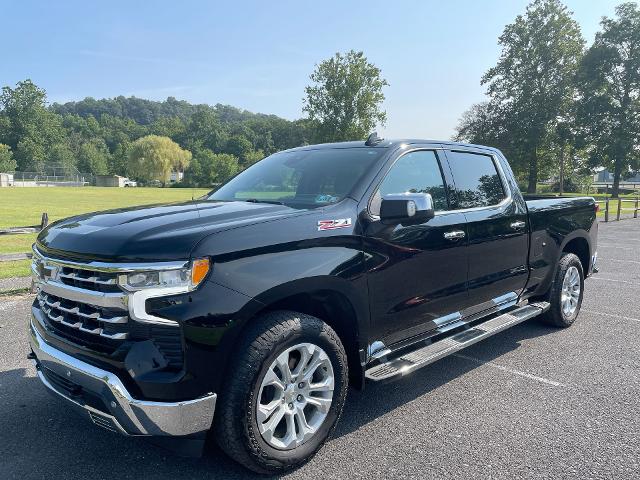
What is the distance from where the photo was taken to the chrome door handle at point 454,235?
12.4 feet

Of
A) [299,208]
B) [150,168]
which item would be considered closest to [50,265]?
[299,208]

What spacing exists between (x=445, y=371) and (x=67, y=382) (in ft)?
9.95

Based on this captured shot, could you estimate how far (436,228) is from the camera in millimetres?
3701

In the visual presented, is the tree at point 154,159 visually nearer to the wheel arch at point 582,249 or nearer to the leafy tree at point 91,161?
the leafy tree at point 91,161

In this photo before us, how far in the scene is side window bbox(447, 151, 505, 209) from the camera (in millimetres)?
4207

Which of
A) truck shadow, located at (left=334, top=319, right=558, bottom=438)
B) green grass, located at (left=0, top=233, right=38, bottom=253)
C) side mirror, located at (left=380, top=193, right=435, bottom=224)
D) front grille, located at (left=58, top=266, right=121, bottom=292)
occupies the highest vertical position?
side mirror, located at (left=380, top=193, right=435, bottom=224)

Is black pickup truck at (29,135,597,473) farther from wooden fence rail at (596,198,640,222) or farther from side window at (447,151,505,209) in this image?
wooden fence rail at (596,198,640,222)

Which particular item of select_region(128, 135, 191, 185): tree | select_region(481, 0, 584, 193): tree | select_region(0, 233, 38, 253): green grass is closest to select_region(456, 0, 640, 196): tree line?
select_region(481, 0, 584, 193): tree

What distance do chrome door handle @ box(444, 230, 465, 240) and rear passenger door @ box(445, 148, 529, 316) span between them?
0.12m

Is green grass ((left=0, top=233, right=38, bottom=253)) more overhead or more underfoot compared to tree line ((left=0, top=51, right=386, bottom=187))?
more underfoot

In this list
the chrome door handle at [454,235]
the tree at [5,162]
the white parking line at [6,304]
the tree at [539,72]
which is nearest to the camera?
the chrome door handle at [454,235]

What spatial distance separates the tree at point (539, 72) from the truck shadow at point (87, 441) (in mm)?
49202

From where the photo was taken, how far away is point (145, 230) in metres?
2.62

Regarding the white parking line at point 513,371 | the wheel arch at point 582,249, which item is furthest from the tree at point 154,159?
the white parking line at point 513,371
